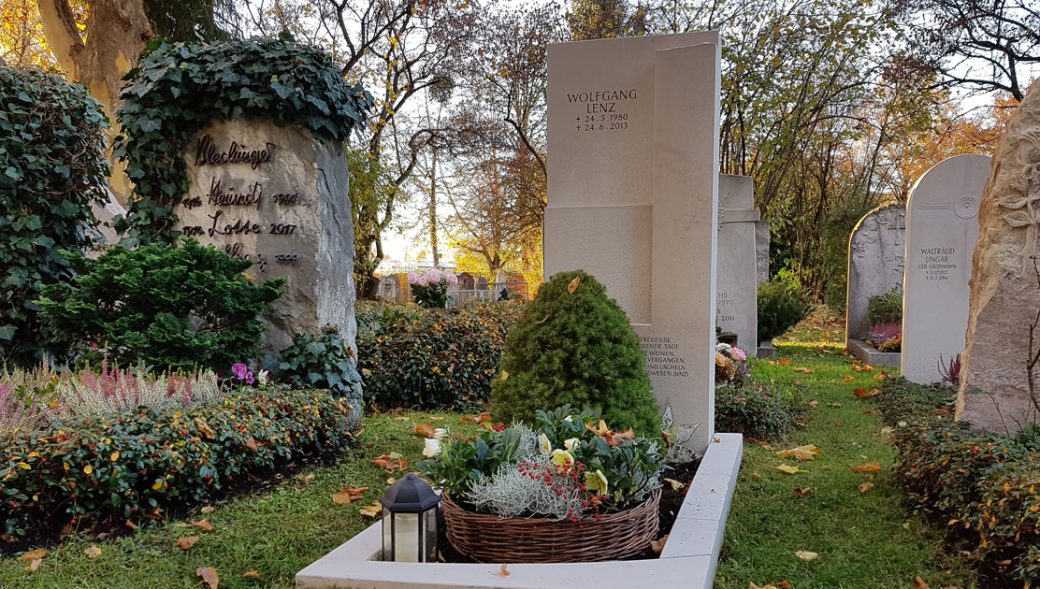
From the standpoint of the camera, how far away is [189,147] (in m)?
6.31

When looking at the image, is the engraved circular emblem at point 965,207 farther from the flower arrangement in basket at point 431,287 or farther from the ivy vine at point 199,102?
the flower arrangement in basket at point 431,287

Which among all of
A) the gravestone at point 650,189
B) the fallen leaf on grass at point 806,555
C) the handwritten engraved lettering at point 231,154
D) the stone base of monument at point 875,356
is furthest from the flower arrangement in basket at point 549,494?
the stone base of monument at point 875,356

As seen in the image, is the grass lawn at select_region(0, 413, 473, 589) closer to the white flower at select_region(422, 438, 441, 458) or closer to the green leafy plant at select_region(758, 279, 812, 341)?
the white flower at select_region(422, 438, 441, 458)

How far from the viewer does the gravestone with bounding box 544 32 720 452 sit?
16.8 feet

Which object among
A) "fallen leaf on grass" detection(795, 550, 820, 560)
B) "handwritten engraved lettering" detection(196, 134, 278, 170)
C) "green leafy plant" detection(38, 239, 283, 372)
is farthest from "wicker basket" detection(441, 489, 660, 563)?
"handwritten engraved lettering" detection(196, 134, 278, 170)

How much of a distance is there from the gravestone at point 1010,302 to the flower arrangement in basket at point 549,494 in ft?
7.89

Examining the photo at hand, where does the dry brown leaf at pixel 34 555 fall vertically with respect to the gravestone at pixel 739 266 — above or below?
below

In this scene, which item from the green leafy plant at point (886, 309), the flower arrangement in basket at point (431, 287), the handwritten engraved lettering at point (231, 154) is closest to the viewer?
the handwritten engraved lettering at point (231, 154)

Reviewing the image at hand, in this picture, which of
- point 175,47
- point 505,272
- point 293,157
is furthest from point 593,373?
point 505,272

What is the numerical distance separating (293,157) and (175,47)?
1439 mm

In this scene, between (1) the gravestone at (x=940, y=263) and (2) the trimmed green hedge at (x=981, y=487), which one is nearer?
(2) the trimmed green hedge at (x=981, y=487)

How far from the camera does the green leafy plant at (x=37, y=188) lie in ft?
20.4

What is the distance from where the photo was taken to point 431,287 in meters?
13.2

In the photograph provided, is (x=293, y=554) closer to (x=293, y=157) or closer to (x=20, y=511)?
(x=20, y=511)
